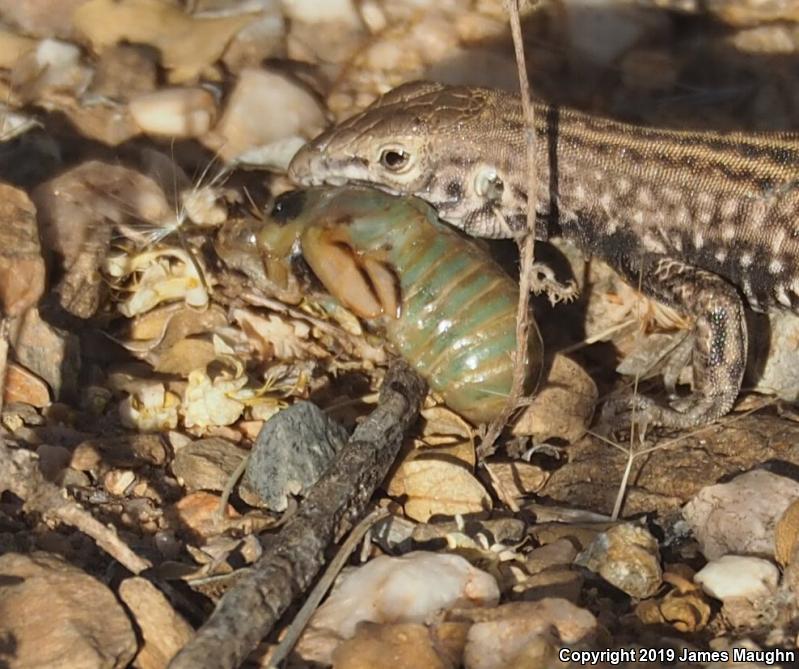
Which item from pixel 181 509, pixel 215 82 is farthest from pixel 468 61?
pixel 181 509

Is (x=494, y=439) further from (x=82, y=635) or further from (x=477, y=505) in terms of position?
(x=82, y=635)

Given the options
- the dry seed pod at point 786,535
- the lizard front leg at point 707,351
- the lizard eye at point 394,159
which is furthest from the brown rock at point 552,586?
→ the lizard eye at point 394,159

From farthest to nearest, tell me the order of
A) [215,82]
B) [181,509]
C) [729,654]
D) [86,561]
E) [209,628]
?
[215,82], [181,509], [86,561], [729,654], [209,628]

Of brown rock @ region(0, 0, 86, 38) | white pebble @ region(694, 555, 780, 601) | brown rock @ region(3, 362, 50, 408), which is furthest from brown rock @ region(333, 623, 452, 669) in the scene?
brown rock @ region(0, 0, 86, 38)

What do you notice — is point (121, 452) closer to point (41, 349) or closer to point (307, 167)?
point (41, 349)

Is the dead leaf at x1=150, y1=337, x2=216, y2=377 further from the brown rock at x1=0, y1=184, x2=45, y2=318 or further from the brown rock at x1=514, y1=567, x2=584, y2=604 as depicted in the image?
the brown rock at x1=514, y1=567, x2=584, y2=604

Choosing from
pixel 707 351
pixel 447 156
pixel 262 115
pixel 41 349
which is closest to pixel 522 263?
pixel 707 351

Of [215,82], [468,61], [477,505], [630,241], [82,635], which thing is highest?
[468,61]
